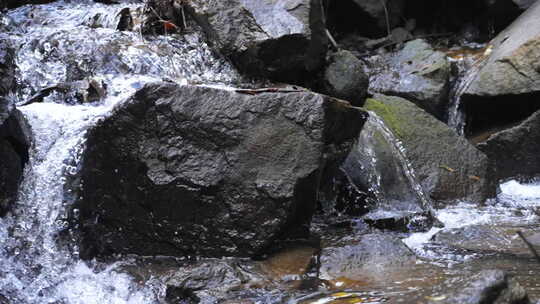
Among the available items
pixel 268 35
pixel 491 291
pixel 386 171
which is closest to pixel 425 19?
pixel 268 35

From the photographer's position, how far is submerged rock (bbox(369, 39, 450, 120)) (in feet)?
21.6

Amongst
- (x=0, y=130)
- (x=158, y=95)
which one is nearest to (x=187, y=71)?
(x=158, y=95)

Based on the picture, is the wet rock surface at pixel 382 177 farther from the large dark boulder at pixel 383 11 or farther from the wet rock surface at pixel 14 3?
the wet rock surface at pixel 14 3

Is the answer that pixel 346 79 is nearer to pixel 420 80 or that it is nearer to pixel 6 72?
pixel 420 80

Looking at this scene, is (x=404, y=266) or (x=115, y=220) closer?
(x=404, y=266)

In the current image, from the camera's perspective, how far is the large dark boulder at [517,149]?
592 cm

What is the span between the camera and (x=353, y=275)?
358cm

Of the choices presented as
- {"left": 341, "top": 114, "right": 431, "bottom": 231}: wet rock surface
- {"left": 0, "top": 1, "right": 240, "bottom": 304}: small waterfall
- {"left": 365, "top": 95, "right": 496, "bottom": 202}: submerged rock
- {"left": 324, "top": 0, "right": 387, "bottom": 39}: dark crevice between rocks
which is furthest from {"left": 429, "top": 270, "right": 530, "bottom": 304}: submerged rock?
{"left": 324, "top": 0, "right": 387, "bottom": 39}: dark crevice between rocks

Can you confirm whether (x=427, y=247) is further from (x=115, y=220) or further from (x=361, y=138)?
(x=115, y=220)

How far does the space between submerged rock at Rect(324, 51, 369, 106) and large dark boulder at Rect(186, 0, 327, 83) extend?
21 cm

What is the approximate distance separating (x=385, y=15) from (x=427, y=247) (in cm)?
533

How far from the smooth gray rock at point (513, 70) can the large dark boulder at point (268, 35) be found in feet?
6.19

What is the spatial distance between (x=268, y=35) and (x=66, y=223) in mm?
2551

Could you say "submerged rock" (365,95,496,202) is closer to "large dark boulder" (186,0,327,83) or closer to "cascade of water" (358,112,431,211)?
"cascade of water" (358,112,431,211)
